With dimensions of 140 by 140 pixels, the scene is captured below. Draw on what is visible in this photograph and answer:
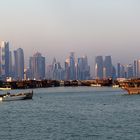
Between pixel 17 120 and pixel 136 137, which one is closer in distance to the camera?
pixel 136 137

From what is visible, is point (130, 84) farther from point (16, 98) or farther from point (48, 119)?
point (48, 119)

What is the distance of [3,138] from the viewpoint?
142 feet

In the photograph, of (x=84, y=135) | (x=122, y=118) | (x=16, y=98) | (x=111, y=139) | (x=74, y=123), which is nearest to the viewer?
(x=111, y=139)

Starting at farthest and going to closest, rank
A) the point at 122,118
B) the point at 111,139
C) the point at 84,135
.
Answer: the point at 122,118, the point at 84,135, the point at 111,139

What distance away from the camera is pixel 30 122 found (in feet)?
184

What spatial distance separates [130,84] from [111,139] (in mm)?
89913

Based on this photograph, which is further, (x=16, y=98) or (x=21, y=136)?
(x=16, y=98)

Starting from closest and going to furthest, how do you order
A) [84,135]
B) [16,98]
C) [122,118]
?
[84,135], [122,118], [16,98]

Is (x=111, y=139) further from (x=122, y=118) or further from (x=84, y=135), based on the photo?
(x=122, y=118)

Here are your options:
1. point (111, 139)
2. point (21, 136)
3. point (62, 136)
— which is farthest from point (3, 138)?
point (111, 139)

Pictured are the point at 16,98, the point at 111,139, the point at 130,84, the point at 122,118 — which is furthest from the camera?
the point at 130,84

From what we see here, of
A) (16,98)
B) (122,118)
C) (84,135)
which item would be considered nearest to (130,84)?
(16,98)

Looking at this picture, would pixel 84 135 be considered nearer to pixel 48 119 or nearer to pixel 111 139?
pixel 111 139

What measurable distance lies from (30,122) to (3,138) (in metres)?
12.7
